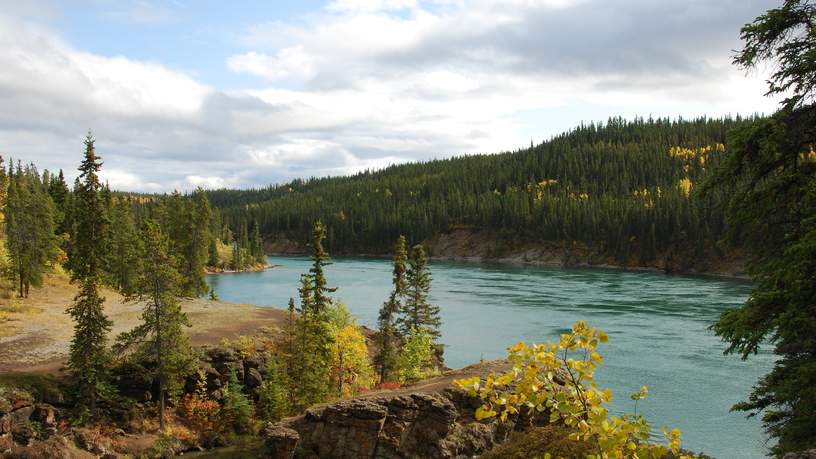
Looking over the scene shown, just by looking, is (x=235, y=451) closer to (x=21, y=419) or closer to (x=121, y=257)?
(x=21, y=419)

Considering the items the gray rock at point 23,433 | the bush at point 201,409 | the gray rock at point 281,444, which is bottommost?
the bush at point 201,409

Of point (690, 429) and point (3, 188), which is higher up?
point (3, 188)

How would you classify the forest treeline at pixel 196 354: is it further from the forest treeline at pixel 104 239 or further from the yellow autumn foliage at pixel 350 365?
the forest treeline at pixel 104 239

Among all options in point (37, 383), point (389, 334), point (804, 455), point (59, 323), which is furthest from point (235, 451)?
point (804, 455)

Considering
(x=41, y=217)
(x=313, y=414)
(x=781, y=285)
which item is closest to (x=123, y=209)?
(x=41, y=217)

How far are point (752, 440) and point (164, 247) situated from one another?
39.7 m

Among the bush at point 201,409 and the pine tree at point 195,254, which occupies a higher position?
the pine tree at point 195,254

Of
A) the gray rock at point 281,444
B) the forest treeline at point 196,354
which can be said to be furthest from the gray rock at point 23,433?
the gray rock at point 281,444

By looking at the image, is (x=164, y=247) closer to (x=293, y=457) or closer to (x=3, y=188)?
(x=293, y=457)

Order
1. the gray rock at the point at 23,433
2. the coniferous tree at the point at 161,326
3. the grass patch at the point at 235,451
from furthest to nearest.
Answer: the coniferous tree at the point at 161,326
the grass patch at the point at 235,451
the gray rock at the point at 23,433

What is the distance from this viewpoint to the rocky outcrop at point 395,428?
20.7 metres

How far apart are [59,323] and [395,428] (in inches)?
1607

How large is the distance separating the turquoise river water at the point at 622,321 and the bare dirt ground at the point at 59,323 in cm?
1811

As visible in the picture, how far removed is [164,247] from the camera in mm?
40812
